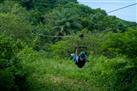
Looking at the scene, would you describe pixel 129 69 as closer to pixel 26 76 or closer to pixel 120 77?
pixel 120 77

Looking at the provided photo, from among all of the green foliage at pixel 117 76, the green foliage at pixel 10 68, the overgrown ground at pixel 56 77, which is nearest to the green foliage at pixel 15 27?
the overgrown ground at pixel 56 77

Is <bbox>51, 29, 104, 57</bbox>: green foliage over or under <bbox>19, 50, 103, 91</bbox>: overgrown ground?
under

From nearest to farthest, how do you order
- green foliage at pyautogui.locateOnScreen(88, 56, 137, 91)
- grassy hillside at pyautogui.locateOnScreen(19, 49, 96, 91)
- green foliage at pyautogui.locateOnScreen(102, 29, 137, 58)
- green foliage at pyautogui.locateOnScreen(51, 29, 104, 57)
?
green foliage at pyautogui.locateOnScreen(102, 29, 137, 58) < grassy hillside at pyautogui.locateOnScreen(19, 49, 96, 91) < green foliage at pyautogui.locateOnScreen(88, 56, 137, 91) < green foliage at pyautogui.locateOnScreen(51, 29, 104, 57)

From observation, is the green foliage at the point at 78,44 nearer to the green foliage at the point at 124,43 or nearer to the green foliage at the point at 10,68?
the green foliage at the point at 124,43

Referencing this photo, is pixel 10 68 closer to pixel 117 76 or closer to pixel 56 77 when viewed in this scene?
pixel 56 77

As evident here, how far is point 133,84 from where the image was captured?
59.1ft

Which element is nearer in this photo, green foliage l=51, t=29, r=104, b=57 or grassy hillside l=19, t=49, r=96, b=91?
grassy hillside l=19, t=49, r=96, b=91

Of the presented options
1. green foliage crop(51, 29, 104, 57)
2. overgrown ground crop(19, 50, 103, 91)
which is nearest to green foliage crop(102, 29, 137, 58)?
overgrown ground crop(19, 50, 103, 91)

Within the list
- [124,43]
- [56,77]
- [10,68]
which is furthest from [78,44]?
[10,68]

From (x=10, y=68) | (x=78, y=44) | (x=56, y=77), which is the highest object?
(x=10, y=68)

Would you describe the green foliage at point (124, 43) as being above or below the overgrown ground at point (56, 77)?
above

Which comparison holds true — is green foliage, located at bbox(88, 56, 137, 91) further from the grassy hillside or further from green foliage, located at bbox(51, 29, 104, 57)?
green foliage, located at bbox(51, 29, 104, 57)

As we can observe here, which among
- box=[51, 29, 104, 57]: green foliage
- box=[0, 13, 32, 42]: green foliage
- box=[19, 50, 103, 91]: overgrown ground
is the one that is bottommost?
box=[51, 29, 104, 57]: green foliage

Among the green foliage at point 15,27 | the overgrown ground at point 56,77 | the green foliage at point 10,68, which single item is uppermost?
the green foliage at point 10,68
